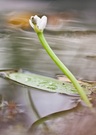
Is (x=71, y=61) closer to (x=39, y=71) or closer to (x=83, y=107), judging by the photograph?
(x=39, y=71)

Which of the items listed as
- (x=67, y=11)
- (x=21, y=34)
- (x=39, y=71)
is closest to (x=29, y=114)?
(x=39, y=71)

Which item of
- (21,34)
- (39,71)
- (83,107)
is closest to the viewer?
(83,107)

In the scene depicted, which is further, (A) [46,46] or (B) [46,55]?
(B) [46,55]
